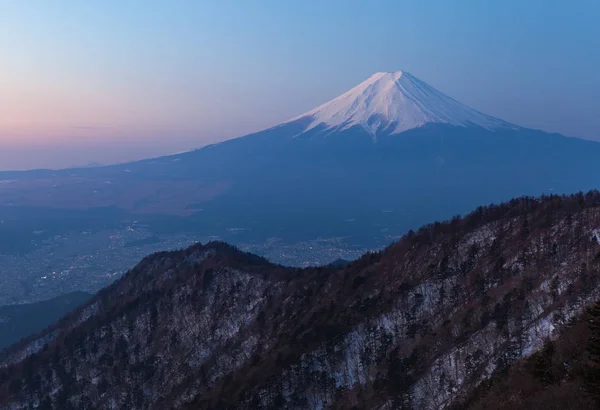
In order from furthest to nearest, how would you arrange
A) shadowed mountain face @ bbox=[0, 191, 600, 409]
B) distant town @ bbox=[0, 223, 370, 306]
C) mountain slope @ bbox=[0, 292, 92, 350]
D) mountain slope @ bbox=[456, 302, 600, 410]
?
distant town @ bbox=[0, 223, 370, 306], mountain slope @ bbox=[0, 292, 92, 350], shadowed mountain face @ bbox=[0, 191, 600, 409], mountain slope @ bbox=[456, 302, 600, 410]

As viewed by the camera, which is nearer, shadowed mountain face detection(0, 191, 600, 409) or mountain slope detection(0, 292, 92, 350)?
shadowed mountain face detection(0, 191, 600, 409)

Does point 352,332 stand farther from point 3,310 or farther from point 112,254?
point 112,254

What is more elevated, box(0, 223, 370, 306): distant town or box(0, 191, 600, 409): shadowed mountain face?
box(0, 191, 600, 409): shadowed mountain face

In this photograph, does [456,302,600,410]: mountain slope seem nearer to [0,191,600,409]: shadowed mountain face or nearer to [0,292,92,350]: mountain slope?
[0,191,600,409]: shadowed mountain face

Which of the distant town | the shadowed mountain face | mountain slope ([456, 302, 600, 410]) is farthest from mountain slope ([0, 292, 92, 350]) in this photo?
mountain slope ([456, 302, 600, 410])

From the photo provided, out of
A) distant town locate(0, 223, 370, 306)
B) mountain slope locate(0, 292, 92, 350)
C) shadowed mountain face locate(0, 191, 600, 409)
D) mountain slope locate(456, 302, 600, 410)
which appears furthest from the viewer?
distant town locate(0, 223, 370, 306)

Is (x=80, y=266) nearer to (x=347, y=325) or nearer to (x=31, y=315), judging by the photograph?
(x=31, y=315)

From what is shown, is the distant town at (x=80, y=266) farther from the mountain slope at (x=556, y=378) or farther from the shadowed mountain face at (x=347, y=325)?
the mountain slope at (x=556, y=378)

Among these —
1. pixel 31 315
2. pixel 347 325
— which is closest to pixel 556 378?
pixel 347 325

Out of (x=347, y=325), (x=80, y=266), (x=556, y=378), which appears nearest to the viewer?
(x=556, y=378)
